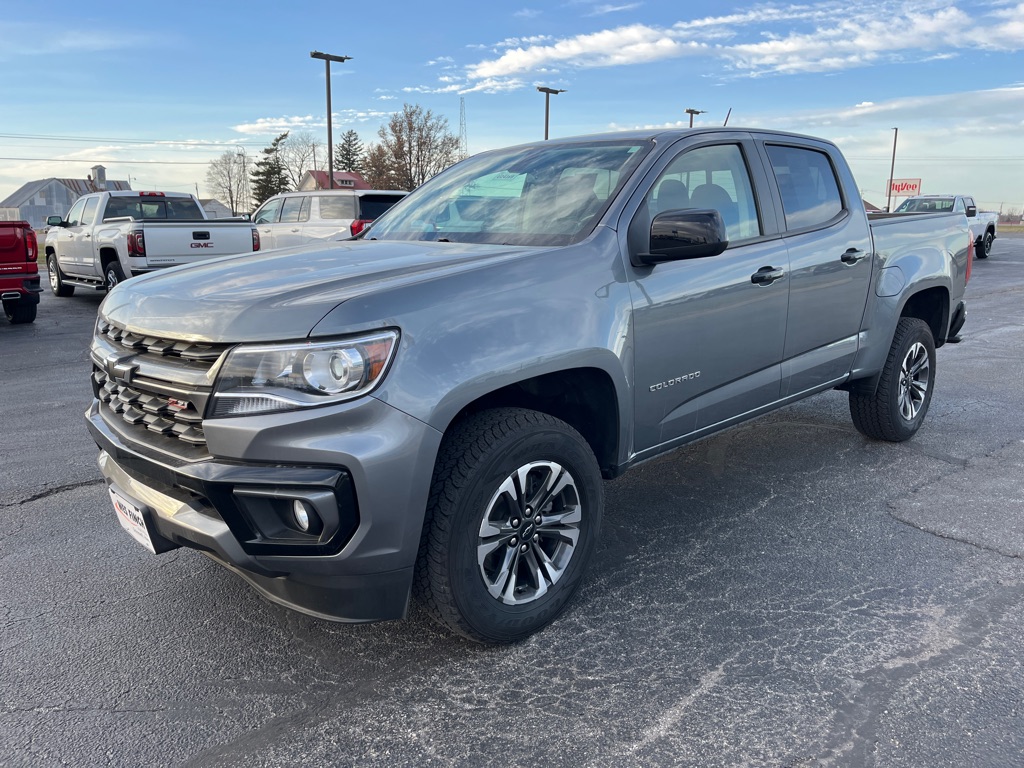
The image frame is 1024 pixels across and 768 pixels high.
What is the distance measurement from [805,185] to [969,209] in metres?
20.0

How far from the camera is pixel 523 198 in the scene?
12.0 feet

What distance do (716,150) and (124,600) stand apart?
3.25m

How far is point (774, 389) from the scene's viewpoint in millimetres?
4039

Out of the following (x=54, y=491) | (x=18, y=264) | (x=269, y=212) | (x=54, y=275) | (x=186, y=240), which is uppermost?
(x=269, y=212)

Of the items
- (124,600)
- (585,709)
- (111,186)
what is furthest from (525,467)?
(111,186)

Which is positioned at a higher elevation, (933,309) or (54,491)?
(933,309)

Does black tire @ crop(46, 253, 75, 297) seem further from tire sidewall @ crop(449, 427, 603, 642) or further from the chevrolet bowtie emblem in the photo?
tire sidewall @ crop(449, 427, 603, 642)

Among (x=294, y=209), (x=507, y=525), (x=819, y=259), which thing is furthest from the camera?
(x=294, y=209)

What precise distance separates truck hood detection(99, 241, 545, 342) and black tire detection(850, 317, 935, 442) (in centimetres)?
293

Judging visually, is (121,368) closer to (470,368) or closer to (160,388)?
(160,388)

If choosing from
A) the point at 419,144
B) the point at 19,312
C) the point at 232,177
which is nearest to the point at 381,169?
the point at 419,144

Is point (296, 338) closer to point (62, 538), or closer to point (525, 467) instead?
point (525, 467)

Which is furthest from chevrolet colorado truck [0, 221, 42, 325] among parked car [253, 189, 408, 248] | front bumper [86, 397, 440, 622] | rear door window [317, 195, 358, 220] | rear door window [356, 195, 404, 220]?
front bumper [86, 397, 440, 622]

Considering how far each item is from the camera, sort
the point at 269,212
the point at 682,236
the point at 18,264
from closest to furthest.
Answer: the point at 682,236 < the point at 18,264 < the point at 269,212
